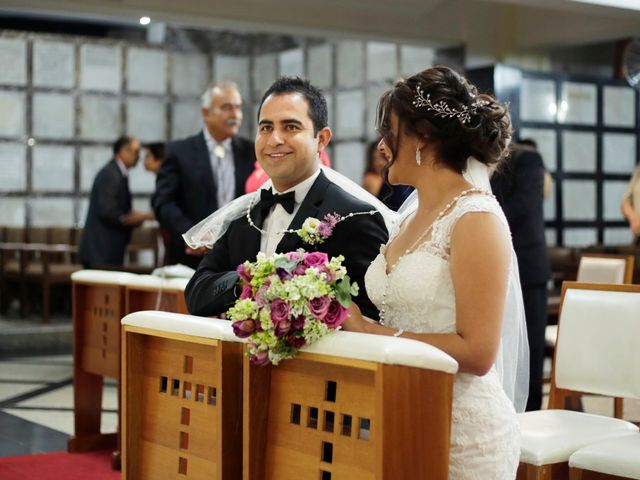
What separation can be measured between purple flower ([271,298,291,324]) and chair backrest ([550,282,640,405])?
1837 millimetres

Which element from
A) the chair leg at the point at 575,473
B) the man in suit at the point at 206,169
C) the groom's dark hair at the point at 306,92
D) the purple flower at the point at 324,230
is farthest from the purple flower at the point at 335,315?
the man in suit at the point at 206,169

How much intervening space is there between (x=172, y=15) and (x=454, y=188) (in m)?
6.59

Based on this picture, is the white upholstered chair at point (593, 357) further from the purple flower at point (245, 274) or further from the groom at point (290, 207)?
the purple flower at point (245, 274)

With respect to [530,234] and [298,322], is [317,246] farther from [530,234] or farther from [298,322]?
[530,234]

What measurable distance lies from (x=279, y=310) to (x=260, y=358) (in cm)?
11

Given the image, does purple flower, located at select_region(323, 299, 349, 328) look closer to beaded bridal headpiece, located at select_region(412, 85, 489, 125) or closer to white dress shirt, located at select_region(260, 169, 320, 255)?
beaded bridal headpiece, located at select_region(412, 85, 489, 125)

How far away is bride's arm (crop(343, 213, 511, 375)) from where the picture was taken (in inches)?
89.9

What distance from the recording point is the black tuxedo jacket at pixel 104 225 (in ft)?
28.7

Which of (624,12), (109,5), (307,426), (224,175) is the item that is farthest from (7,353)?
(307,426)

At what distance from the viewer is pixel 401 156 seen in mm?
2537

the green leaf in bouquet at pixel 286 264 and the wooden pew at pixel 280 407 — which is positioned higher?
the green leaf in bouquet at pixel 286 264

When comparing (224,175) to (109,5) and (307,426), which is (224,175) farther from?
(307,426)

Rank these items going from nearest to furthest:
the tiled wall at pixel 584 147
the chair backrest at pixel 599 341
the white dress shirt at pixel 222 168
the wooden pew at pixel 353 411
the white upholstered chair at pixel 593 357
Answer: the wooden pew at pixel 353 411
the white upholstered chair at pixel 593 357
the chair backrest at pixel 599 341
the white dress shirt at pixel 222 168
the tiled wall at pixel 584 147

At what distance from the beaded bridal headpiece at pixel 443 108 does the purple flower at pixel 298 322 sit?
0.69 meters
